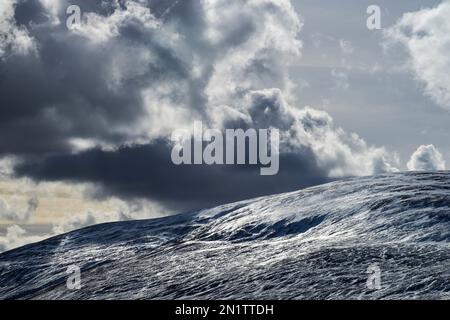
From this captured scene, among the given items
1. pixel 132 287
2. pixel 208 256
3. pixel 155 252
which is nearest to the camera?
pixel 132 287

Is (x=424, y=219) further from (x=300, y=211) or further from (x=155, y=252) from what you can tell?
(x=155, y=252)

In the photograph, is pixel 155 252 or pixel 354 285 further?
pixel 155 252

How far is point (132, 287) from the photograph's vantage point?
129m

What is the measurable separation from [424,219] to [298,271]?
32666 mm

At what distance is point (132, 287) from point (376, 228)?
1891 inches

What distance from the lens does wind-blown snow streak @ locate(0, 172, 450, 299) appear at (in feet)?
355

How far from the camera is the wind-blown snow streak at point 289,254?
10819 cm

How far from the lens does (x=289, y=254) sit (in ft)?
Answer: 434

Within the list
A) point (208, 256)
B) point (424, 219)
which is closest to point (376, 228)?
point (424, 219)

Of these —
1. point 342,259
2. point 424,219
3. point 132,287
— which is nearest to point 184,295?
point 132,287

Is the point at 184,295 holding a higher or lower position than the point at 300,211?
lower
